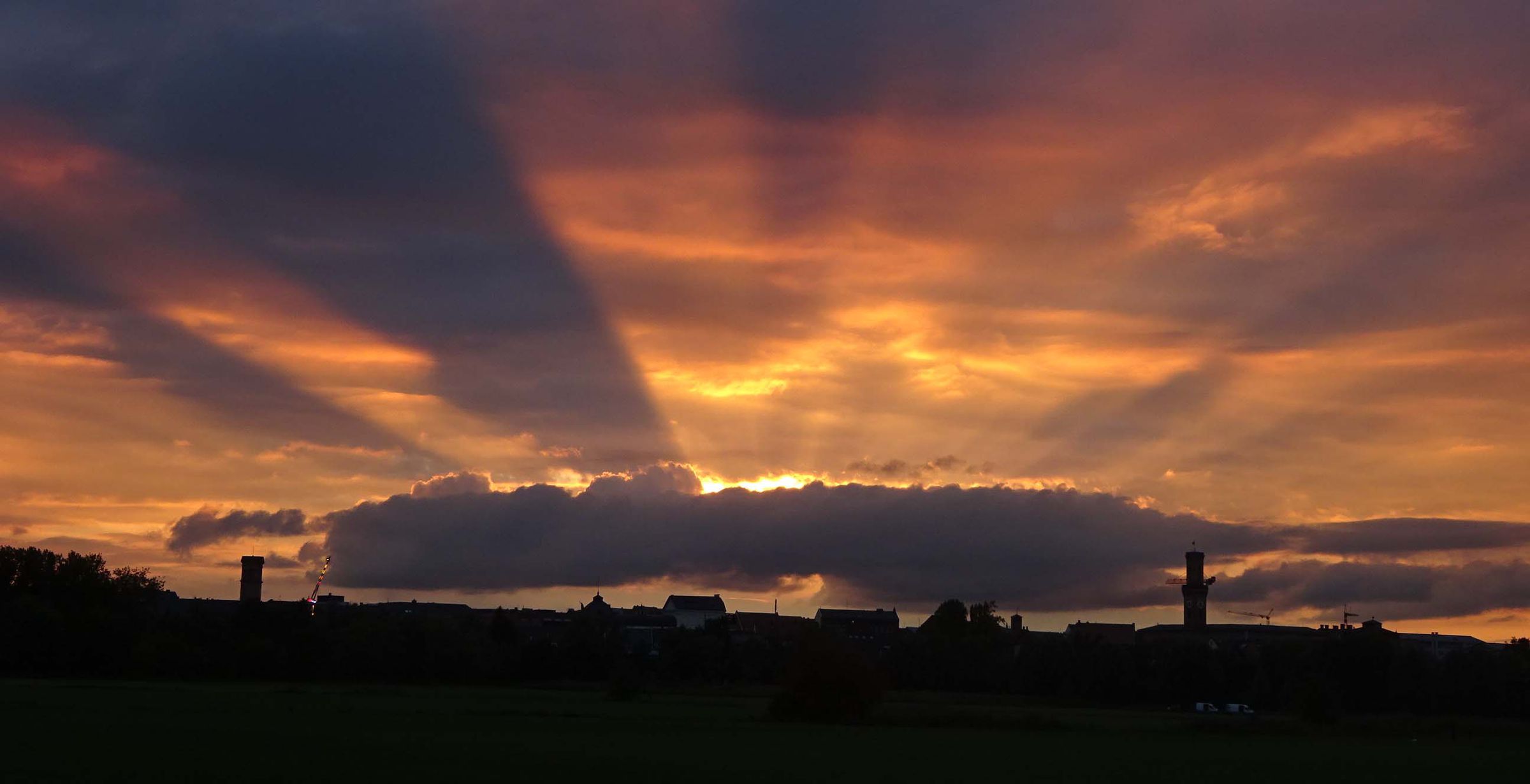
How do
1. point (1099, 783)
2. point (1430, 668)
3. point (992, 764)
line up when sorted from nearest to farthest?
point (1099, 783)
point (992, 764)
point (1430, 668)

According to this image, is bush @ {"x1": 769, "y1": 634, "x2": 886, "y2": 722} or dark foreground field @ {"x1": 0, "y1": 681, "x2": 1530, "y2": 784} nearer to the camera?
dark foreground field @ {"x1": 0, "y1": 681, "x2": 1530, "y2": 784}

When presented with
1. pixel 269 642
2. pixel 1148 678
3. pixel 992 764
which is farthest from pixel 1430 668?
pixel 269 642

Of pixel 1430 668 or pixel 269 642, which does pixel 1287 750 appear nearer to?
pixel 1430 668

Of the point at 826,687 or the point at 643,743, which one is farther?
the point at 826,687

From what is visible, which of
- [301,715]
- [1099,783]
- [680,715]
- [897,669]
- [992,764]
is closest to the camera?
[1099,783]

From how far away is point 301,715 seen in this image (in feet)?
274

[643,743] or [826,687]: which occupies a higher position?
Answer: [826,687]

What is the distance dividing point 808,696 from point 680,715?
414 inches

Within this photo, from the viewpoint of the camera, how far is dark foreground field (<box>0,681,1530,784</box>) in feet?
169

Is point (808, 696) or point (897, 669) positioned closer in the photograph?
point (808, 696)

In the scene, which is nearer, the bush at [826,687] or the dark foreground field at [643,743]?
the dark foreground field at [643,743]

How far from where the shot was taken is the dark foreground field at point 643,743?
169 ft

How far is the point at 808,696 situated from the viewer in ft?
362

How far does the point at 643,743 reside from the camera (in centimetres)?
7038
